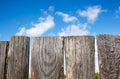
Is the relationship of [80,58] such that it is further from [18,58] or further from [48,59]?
[18,58]

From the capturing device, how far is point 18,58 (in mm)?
3498

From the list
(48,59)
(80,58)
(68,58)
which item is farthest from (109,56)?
(48,59)

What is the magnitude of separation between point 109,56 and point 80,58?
1.34ft

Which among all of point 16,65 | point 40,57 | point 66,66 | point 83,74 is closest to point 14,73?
point 16,65

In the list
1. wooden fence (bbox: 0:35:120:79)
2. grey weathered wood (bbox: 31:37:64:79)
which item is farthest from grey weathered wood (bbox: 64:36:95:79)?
grey weathered wood (bbox: 31:37:64:79)

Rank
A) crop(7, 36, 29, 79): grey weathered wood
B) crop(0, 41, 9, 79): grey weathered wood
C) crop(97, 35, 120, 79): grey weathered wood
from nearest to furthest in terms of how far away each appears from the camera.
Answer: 1. crop(97, 35, 120, 79): grey weathered wood
2. crop(7, 36, 29, 79): grey weathered wood
3. crop(0, 41, 9, 79): grey weathered wood

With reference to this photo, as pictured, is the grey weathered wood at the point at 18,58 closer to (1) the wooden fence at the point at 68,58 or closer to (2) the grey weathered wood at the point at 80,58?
(1) the wooden fence at the point at 68,58

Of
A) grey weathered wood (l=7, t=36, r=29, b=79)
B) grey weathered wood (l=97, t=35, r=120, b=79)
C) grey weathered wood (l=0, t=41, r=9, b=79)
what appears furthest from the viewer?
grey weathered wood (l=0, t=41, r=9, b=79)

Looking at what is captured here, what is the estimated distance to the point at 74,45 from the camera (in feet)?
10.7

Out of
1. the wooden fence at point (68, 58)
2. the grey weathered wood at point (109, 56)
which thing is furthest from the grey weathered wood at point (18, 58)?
the grey weathered wood at point (109, 56)

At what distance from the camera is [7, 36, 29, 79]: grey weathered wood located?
3463 millimetres

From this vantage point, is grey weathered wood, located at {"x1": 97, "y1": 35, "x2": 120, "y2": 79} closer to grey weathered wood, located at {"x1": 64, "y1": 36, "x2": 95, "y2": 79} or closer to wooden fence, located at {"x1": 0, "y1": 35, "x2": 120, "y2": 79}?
wooden fence, located at {"x1": 0, "y1": 35, "x2": 120, "y2": 79}

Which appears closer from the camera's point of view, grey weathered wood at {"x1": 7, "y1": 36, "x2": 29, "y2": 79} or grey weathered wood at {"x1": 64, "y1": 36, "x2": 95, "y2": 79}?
grey weathered wood at {"x1": 64, "y1": 36, "x2": 95, "y2": 79}

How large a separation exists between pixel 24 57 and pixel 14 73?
0.28 m
